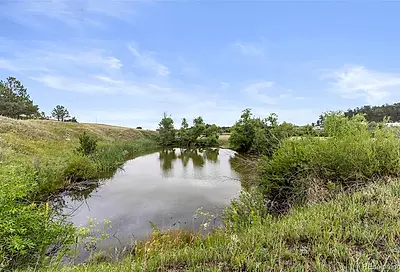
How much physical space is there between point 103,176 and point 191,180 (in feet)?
18.5

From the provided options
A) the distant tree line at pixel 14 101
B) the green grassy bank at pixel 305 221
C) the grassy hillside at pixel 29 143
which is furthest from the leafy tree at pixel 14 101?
the green grassy bank at pixel 305 221

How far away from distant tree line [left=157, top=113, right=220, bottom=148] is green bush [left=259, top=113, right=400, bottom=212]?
1397 inches

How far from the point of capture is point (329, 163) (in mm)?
5371

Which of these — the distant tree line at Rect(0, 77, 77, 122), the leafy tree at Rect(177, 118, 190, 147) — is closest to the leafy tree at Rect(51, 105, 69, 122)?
the distant tree line at Rect(0, 77, 77, 122)

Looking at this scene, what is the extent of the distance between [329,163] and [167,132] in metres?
41.9

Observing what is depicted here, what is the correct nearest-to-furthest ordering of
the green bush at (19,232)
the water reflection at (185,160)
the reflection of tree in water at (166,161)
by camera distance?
1. the green bush at (19,232)
2. the reflection of tree in water at (166,161)
3. the water reflection at (185,160)

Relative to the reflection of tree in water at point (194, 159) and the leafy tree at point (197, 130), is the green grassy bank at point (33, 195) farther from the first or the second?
the leafy tree at point (197, 130)

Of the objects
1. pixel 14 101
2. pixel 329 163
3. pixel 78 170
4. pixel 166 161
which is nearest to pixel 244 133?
pixel 166 161

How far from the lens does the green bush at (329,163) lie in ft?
16.1

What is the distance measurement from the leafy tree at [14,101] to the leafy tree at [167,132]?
22.6m

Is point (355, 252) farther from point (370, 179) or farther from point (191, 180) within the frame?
point (191, 180)

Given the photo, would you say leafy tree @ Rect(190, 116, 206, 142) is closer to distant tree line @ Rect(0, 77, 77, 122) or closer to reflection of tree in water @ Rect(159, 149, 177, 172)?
reflection of tree in water @ Rect(159, 149, 177, 172)

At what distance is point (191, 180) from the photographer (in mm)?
14039

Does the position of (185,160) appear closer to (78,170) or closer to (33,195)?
(78,170)
